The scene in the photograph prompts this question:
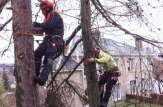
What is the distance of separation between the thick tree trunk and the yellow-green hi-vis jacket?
2.93 metres

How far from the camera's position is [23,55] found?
6520mm

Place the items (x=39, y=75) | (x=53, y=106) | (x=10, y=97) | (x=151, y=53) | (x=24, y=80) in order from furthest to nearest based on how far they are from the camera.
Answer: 1. (x=10, y=97)
2. (x=151, y=53)
3. (x=53, y=106)
4. (x=39, y=75)
5. (x=24, y=80)

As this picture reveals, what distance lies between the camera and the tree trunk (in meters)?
9.34

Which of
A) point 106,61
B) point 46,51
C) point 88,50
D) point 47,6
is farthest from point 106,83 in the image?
point 47,6

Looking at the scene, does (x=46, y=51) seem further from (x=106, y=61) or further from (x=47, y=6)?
(x=106, y=61)

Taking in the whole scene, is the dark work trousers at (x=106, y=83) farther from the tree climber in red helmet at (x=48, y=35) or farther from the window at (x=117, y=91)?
the tree climber in red helmet at (x=48, y=35)

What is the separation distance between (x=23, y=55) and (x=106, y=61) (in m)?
3.40

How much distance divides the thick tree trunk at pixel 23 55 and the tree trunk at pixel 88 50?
110 inches

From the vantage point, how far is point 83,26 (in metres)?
9.40

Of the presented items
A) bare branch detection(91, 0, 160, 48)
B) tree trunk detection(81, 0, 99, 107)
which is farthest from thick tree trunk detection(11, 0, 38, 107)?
bare branch detection(91, 0, 160, 48)

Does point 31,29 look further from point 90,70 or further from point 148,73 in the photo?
point 148,73

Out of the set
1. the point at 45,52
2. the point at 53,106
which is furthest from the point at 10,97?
the point at 45,52

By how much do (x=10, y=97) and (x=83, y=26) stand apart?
5613 millimetres

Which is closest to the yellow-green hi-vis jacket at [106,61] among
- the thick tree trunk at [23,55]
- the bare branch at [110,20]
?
the bare branch at [110,20]
